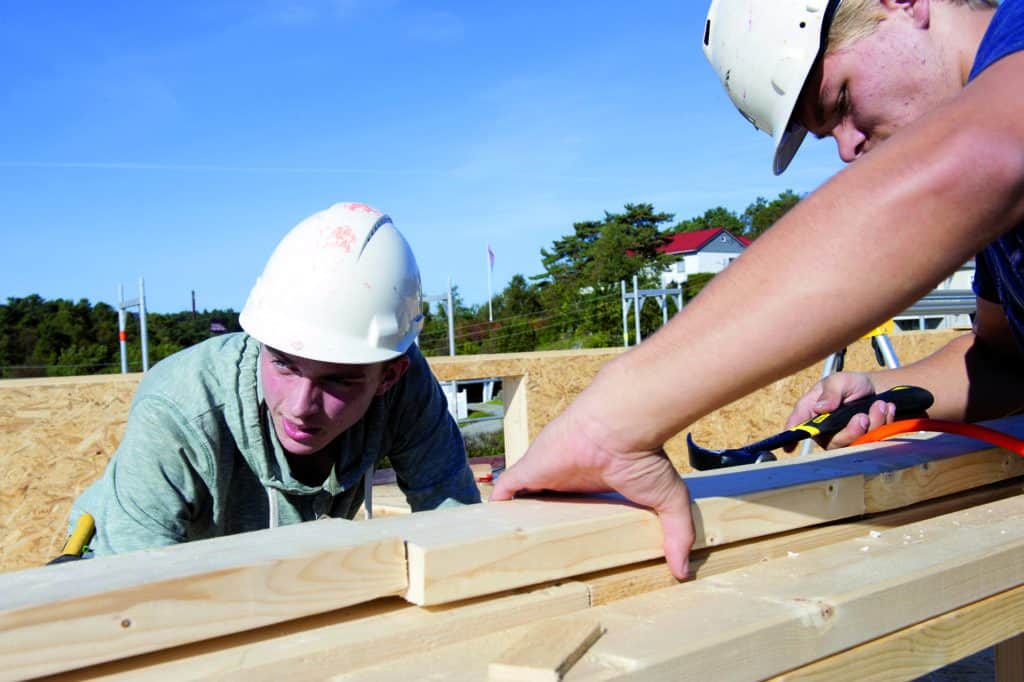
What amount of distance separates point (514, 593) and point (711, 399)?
1.29ft

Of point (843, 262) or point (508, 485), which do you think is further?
point (508, 485)

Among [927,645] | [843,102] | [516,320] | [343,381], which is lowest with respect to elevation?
[927,645]

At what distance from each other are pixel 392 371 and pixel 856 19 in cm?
167

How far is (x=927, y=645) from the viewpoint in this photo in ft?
4.01

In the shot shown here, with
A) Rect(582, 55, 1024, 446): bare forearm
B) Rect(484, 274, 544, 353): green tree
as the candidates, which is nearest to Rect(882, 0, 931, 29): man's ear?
Rect(582, 55, 1024, 446): bare forearm

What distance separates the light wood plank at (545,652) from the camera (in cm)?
90

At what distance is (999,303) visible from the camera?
7.52ft

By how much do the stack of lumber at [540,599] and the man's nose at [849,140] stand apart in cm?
84

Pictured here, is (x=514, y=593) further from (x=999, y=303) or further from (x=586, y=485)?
(x=999, y=303)

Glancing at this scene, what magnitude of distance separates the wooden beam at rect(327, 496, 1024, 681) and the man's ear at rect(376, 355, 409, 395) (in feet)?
5.19

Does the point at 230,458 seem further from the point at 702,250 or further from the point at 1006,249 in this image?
the point at 702,250

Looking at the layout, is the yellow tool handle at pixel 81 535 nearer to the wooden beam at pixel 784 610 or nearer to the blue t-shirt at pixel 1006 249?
the wooden beam at pixel 784 610

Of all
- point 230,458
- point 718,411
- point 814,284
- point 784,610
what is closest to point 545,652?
point 784,610

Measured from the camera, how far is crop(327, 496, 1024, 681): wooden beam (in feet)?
3.18
